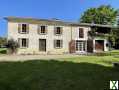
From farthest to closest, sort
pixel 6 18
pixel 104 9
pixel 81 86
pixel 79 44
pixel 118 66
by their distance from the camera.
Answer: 1. pixel 104 9
2. pixel 79 44
3. pixel 6 18
4. pixel 118 66
5. pixel 81 86

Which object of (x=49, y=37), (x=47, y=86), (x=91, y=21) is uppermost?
(x=91, y=21)

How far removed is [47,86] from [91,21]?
65.1 m

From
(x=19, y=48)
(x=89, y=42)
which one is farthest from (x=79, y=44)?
(x=19, y=48)

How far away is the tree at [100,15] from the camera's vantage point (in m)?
74.1

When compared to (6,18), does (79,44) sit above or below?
below

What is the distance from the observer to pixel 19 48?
43250 millimetres

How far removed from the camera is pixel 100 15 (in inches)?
2963

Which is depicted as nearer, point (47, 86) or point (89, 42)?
point (47, 86)

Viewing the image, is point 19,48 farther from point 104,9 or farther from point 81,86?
point 104,9

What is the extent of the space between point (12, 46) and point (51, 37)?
6.68 metres

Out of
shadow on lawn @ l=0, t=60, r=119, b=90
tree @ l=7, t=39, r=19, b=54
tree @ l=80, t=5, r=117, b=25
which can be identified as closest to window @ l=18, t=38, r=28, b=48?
tree @ l=7, t=39, r=19, b=54

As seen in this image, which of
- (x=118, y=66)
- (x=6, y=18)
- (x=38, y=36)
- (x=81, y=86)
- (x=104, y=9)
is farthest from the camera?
(x=104, y=9)

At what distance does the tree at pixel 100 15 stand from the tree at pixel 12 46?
35.8 metres

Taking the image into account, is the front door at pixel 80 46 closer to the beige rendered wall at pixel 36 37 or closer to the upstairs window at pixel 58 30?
the beige rendered wall at pixel 36 37
